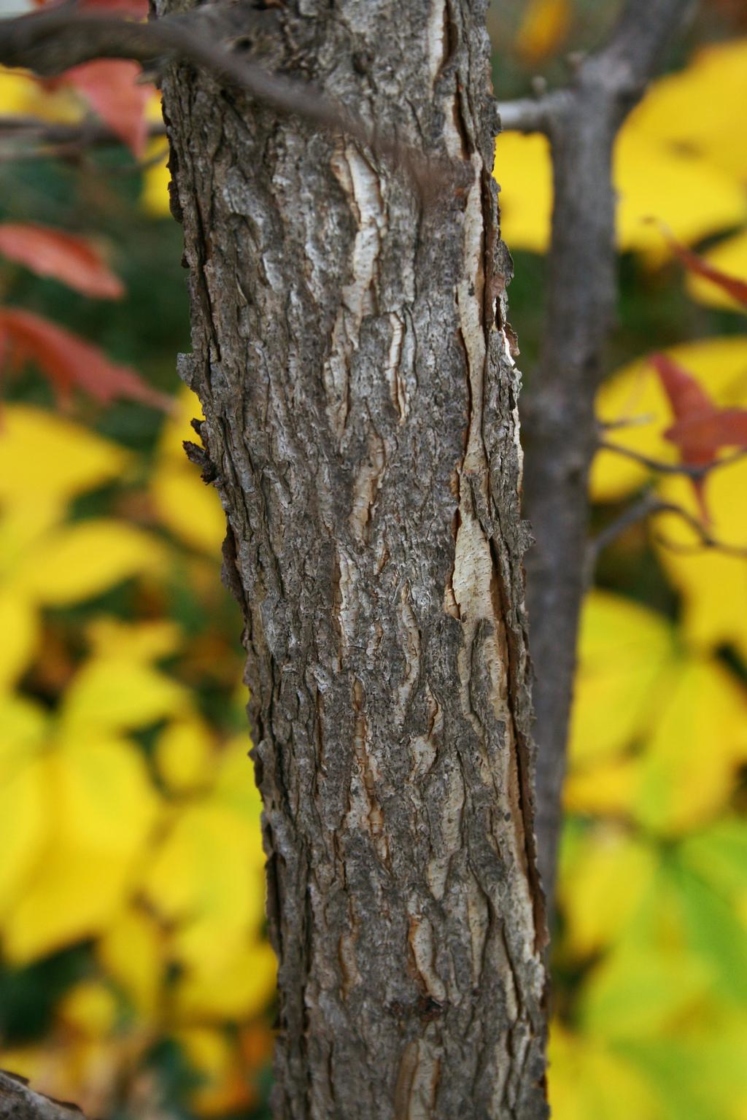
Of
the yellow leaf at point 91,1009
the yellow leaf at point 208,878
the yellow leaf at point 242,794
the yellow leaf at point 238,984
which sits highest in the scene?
the yellow leaf at point 242,794

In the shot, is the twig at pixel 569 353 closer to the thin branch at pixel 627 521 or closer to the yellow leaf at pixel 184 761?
the thin branch at pixel 627 521

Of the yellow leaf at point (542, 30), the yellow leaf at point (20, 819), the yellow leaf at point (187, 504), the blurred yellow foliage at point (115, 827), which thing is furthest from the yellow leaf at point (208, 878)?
the yellow leaf at point (542, 30)

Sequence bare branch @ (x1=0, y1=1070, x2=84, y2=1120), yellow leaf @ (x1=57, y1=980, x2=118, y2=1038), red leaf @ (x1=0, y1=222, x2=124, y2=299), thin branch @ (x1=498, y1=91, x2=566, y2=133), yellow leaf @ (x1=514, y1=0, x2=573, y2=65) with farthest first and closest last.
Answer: yellow leaf @ (x1=514, y1=0, x2=573, y2=65) → yellow leaf @ (x1=57, y1=980, x2=118, y2=1038) → red leaf @ (x1=0, y1=222, x2=124, y2=299) → thin branch @ (x1=498, y1=91, x2=566, y2=133) → bare branch @ (x1=0, y1=1070, x2=84, y2=1120)

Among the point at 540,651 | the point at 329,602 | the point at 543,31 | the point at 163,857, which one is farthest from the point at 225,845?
the point at 543,31

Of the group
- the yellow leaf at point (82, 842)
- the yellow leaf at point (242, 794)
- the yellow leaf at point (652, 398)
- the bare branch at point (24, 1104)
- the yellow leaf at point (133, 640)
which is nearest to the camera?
the bare branch at point (24, 1104)

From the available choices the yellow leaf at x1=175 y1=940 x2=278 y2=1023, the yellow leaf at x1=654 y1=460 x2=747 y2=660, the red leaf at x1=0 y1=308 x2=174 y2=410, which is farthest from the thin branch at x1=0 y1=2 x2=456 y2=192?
the yellow leaf at x1=175 y1=940 x2=278 y2=1023

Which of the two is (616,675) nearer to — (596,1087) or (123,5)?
(596,1087)

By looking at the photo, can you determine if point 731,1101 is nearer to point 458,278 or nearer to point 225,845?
point 225,845

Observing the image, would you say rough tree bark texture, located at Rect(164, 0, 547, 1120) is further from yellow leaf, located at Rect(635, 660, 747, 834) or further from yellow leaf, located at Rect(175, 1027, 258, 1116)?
yellow leaf, located at Rect(175, 1027, 258, 1116)
